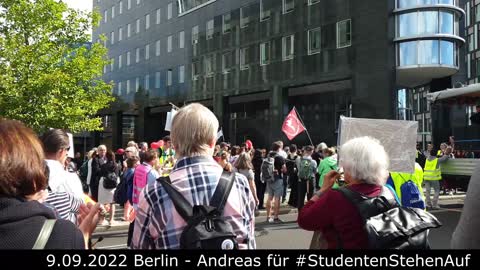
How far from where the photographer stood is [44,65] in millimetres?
18641

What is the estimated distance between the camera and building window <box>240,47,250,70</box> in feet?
107

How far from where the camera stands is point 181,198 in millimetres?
2398

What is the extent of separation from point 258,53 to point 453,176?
20.6 metres

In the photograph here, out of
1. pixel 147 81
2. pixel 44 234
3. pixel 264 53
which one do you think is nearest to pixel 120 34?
pixel 147 81

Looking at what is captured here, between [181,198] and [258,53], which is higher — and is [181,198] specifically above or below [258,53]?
below

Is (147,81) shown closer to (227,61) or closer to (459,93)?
(227,61)

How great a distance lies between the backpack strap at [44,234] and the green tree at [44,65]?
1747 centimetres

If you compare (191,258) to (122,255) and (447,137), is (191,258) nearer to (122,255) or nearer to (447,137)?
(122,255)

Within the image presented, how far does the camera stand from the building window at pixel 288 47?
29.2 meters

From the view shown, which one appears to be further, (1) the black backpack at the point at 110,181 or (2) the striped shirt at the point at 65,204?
(1) the black backpack at the point at 110,181

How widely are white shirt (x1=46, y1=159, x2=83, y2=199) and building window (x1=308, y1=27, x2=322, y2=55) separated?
986 inches

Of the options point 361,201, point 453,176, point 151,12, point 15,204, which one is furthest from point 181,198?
point 151,12

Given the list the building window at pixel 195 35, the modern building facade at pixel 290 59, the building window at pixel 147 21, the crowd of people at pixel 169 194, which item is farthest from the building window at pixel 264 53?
the crowd of people at pixel 169 194

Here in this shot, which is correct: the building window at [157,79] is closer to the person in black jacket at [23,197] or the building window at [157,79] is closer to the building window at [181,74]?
the building window at [181,74]
